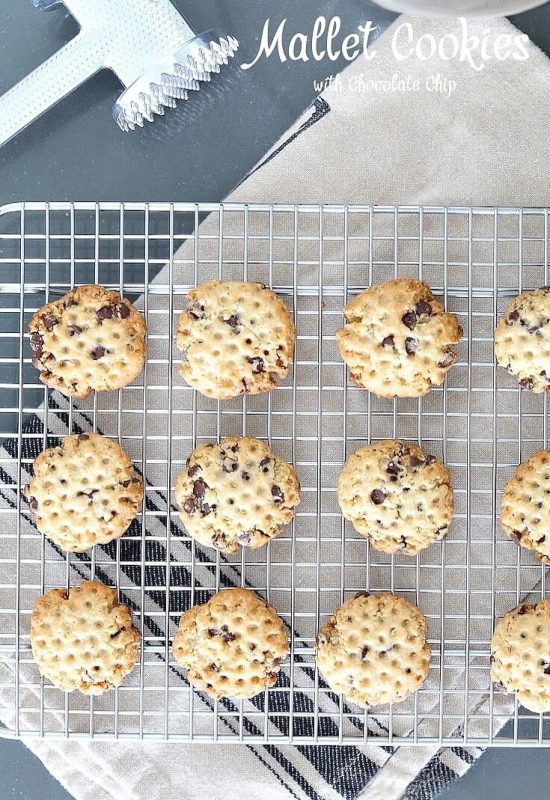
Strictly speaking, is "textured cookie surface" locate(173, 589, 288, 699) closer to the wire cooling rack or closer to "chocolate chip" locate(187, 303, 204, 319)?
the wire cooling rack

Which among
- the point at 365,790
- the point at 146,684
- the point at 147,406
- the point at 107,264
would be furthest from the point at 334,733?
the point at 107,264

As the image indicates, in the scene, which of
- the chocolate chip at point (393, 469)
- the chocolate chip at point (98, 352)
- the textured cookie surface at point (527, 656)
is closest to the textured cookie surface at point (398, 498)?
the chocolate chip at point (393, 469)

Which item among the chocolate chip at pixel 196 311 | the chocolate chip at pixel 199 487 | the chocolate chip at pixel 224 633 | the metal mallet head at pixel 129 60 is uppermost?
the metal mallet head at pixel 129 60

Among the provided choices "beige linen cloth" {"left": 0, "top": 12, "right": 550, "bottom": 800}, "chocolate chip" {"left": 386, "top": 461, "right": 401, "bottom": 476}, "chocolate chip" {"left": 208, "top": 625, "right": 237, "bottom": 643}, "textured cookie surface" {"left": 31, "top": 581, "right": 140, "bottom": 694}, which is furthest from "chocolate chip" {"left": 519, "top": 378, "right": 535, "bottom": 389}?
"textured cookie surface" {"left": 31, "top": 581, "right": 140, "bottom": 694}

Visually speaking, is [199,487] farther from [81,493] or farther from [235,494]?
[81,493]

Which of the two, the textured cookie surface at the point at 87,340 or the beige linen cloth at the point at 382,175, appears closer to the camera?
the textured cookie surface at the point at 87,340

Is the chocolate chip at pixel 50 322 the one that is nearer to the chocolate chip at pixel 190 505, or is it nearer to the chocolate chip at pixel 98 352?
the chocolate chip at pixel 98 352
